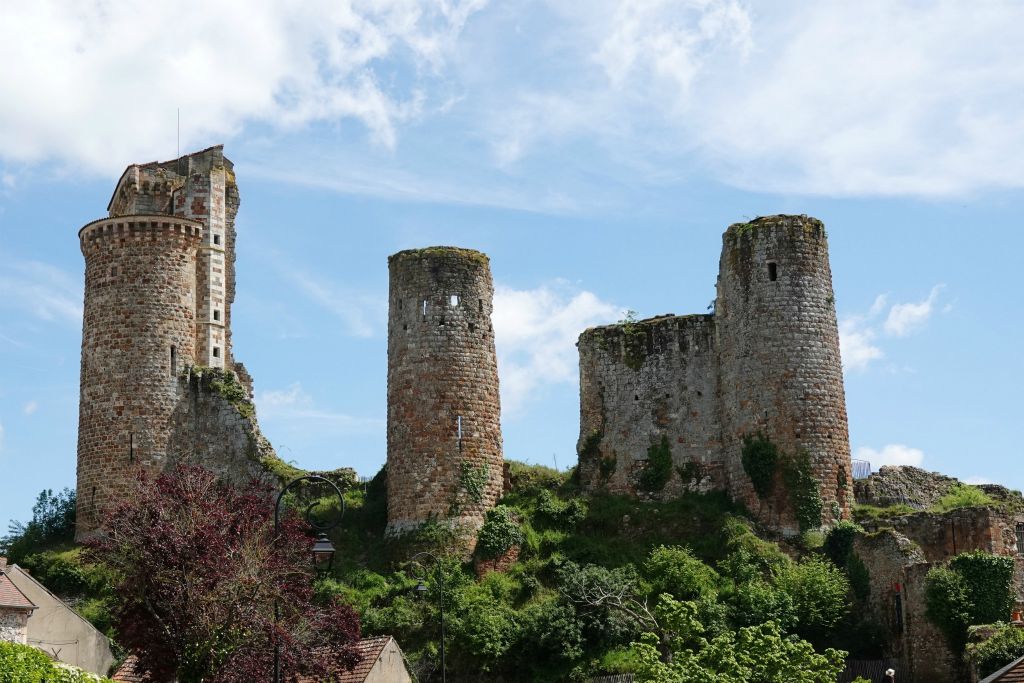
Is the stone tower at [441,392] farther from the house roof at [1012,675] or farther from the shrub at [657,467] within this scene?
the house roof at [1012,675]

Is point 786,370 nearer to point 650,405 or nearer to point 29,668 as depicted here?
point 650,405

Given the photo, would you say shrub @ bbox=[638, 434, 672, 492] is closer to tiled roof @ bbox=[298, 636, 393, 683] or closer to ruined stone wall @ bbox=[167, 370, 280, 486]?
ruined stone wall @ bbox=[167, 370, 280, 486]

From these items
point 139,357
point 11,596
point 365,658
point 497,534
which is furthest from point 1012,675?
point 139,357

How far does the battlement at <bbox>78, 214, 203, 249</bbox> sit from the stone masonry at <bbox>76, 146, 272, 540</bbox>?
27 millimetres

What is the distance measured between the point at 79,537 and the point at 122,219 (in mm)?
8730

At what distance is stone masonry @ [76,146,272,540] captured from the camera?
5012 centimetres

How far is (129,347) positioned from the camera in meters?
50.4

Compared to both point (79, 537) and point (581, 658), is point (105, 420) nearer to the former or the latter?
point (79, 537)

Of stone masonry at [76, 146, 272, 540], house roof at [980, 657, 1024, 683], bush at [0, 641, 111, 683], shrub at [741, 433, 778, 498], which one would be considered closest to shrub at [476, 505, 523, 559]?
shrub at [741, 433, 778, 498]

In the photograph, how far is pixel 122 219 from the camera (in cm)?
5097

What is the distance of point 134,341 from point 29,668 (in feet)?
58.9

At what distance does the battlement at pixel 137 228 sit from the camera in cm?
5094

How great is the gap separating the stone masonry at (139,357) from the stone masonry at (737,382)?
9660mm

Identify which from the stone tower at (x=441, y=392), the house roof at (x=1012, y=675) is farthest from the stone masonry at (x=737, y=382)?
the house roof at (x=1012, y=675)
